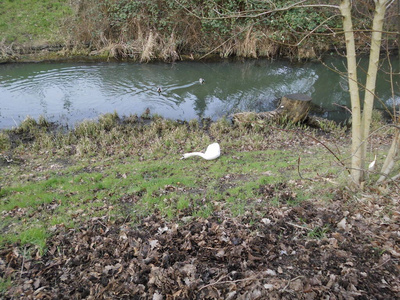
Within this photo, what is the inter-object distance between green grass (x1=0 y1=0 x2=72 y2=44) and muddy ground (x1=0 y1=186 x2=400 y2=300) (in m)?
17.1

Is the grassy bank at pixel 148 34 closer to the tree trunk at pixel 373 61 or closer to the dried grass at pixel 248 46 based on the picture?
the dried grass at pixel 248 46

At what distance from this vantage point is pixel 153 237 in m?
3.65

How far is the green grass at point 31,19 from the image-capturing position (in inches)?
667

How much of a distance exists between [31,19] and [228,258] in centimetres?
2117

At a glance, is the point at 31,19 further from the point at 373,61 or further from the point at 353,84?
the point at 373,61

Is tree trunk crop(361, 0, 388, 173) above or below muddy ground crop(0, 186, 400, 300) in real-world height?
above

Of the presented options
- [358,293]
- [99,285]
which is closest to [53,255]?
[99,285]

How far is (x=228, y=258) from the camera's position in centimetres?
313

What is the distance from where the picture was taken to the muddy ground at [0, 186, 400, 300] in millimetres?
2674

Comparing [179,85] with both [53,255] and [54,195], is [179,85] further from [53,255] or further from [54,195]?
[53,255]

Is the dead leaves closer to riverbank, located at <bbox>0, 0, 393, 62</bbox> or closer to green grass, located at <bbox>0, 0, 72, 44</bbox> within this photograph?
riverbank, located at <bbox>0, 0, 393, 62</bbox>

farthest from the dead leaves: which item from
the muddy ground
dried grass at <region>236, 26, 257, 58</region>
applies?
dried grass at <region>236, 26, 257, 58</region>

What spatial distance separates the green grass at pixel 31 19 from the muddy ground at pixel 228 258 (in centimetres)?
1708

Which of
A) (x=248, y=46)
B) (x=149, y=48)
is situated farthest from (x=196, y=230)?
(x=248, y=46)
